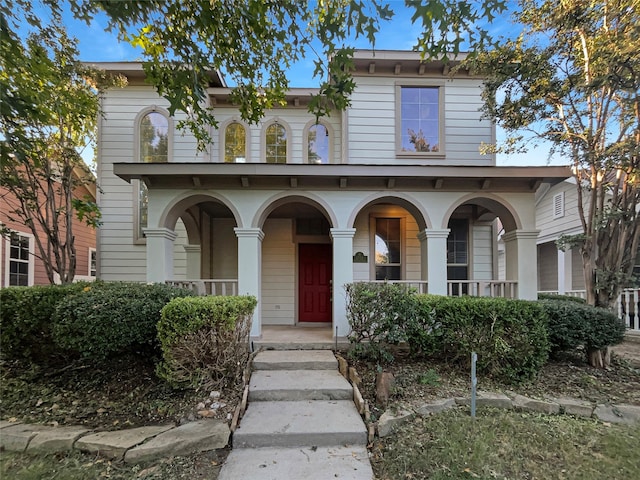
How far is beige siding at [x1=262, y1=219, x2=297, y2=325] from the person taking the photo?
812cm

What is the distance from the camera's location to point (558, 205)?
37.2 feet

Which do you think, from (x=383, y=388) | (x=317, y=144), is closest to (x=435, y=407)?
(x=383, y=388)

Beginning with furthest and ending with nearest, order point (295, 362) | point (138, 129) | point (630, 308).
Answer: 1. point (630, 308)
2. point (138, 129)
3. point (295, 362)

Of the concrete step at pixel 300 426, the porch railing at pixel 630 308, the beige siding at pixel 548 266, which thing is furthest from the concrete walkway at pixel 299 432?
the beige siding at pixel 548 266

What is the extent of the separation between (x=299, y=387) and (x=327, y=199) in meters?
3.49

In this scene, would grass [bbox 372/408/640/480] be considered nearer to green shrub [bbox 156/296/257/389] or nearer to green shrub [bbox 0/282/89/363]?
green shrub [bbox 156/296/257/389]

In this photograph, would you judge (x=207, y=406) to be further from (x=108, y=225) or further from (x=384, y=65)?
(x=384, y=65)

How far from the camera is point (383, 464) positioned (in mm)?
2939

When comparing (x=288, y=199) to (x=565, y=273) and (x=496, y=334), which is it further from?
(x=565, y=273)

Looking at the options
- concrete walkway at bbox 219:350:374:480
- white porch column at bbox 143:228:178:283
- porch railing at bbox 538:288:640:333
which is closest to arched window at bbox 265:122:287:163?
white porch column at bbox 143:228:178:283

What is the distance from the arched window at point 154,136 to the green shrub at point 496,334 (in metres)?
7.16

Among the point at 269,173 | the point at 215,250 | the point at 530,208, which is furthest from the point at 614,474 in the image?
the point at 215,250

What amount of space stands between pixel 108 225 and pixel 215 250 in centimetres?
257

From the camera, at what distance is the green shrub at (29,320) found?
4.48m
